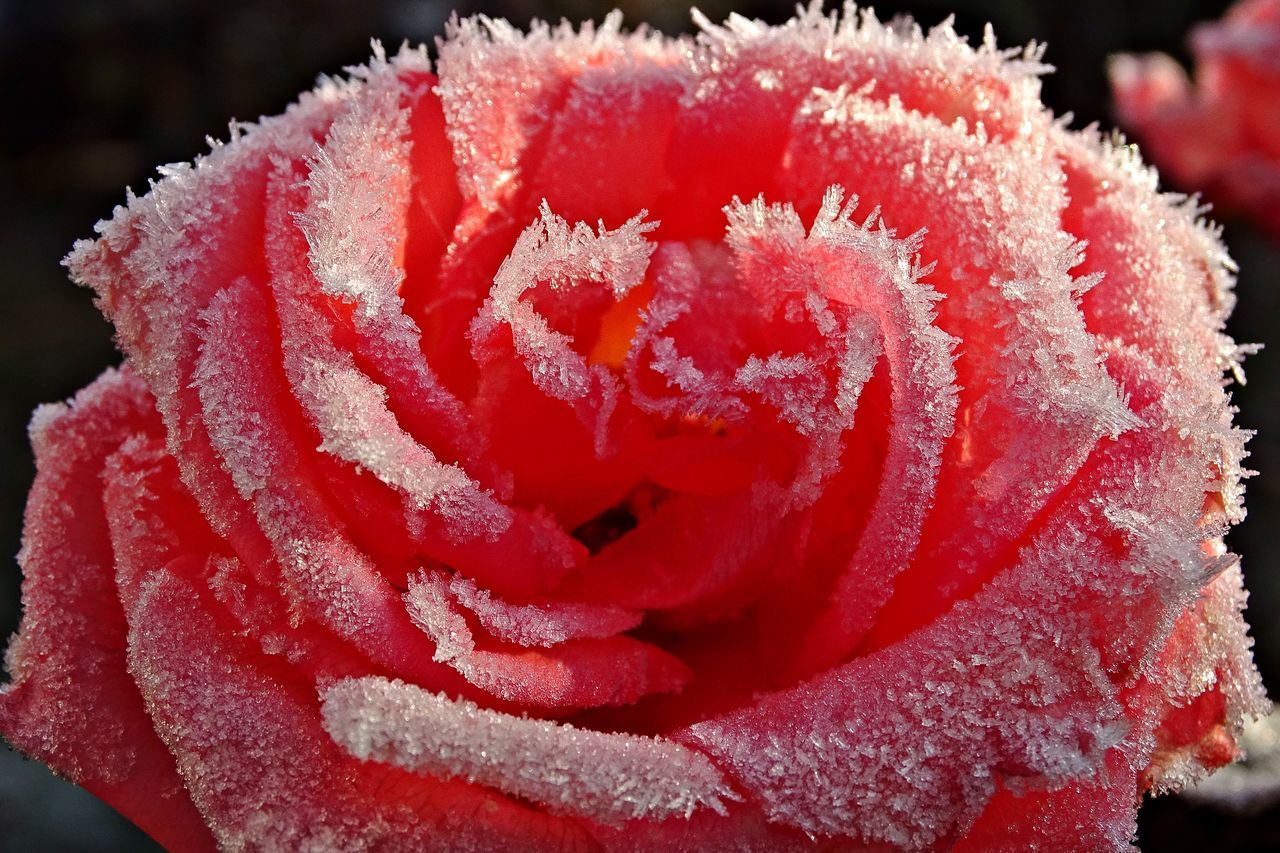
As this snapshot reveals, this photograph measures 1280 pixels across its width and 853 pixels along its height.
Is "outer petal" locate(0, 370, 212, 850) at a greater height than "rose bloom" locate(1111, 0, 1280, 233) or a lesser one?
lesser

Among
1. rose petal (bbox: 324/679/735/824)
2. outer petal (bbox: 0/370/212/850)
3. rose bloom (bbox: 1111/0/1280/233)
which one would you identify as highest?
rose bloom (bbox: 1111/0/1280/233)

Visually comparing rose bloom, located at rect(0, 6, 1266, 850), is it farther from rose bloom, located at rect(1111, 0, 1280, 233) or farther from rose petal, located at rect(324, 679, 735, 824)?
rose bloom, located at rect(1111, 0, 1280, 233)

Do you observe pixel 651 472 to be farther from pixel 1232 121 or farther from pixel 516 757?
pixel 1232 121

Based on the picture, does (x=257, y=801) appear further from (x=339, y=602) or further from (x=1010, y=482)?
(x=1010, y=482)

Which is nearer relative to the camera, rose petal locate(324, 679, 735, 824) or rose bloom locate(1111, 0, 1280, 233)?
rose petal locate(324, 679, 735, 824)

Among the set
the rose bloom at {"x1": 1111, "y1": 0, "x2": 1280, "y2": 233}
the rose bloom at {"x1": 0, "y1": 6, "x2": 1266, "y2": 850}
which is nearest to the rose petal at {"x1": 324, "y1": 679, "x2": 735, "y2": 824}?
the rose bloom at {"x1": 0, "y1": 6, "x2": 1266, "y2": 850}

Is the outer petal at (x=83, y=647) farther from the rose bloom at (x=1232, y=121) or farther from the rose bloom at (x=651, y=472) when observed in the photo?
the rose bloom at (x=1232, y=121)
